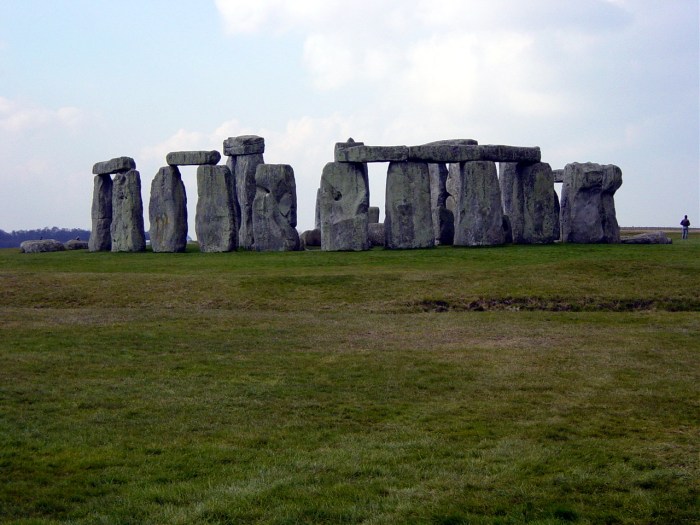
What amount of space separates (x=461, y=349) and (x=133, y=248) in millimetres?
21188

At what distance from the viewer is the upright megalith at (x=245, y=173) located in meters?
36.2

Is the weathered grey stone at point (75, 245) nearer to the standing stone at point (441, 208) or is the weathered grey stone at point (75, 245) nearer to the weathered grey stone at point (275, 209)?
the weathered grey stone at point (275, 209)

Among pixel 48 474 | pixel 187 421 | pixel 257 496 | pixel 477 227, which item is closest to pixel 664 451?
pixel 257 496

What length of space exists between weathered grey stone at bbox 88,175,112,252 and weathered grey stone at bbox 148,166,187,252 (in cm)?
304

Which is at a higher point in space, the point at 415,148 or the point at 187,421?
the point at 415,148

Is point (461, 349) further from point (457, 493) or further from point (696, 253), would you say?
point (696, 253)

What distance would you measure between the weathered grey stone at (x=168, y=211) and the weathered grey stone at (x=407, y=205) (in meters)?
7.46

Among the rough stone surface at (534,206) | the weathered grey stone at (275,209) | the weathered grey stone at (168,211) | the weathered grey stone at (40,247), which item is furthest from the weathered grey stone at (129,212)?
the rough stone surface at (534,206)

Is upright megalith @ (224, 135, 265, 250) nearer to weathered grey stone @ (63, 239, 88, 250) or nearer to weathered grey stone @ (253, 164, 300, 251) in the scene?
weathered grey stone @ (253, 164, 300, 251)

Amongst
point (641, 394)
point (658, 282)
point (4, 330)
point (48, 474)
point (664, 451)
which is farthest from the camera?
point (658, 282)

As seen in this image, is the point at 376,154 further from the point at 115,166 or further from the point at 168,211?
the point at 115,166

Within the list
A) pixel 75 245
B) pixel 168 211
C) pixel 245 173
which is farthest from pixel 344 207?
pixel 75 245

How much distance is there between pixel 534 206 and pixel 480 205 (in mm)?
2780

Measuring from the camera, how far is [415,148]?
3231cm
